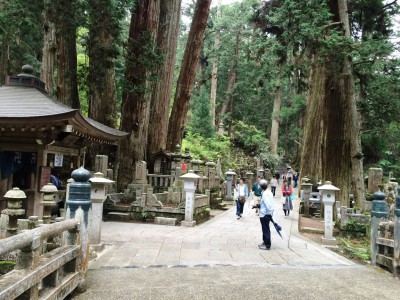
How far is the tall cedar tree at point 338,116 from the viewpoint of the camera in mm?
12469

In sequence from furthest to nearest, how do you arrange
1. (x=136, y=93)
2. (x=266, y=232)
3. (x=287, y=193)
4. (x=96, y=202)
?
(x=287, y=193)
(x=136, y=93)
(x=266, y=232)
(x=96, y=202)

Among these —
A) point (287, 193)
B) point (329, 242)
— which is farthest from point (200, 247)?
point (287, 193)

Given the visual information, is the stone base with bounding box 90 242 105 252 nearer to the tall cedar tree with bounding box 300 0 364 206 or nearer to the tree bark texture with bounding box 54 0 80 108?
the tree bark texture with bounding box 54 0 80 108

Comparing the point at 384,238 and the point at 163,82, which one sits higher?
the point at 163,82

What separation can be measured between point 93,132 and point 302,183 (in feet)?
30.7

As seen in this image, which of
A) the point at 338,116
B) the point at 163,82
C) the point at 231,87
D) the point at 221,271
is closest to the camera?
the point at 221,271

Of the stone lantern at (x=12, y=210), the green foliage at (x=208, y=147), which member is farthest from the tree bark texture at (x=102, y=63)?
the green foliage at (x=208, y=147)

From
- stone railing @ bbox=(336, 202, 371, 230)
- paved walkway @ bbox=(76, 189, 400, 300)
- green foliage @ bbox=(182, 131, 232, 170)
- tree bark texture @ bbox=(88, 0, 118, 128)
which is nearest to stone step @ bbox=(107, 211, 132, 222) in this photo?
paved walkway @ bbox=(76, 189, 400, 300)

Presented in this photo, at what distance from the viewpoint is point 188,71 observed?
19141 millimetres

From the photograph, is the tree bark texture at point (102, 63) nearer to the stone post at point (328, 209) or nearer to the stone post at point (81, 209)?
the stone post at point (81, 209)

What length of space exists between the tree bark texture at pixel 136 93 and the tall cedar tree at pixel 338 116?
20.9 feet

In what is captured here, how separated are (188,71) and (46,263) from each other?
16368mm

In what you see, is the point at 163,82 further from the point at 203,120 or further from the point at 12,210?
the point at 12,210

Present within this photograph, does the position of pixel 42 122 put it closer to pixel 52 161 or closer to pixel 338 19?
pixel 52 161
